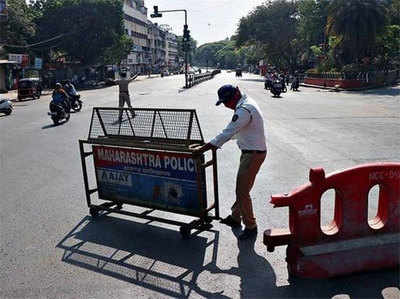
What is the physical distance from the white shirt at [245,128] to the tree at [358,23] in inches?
1314

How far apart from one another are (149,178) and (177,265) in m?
1.34

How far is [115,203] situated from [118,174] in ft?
1.66

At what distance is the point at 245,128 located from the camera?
4594 mm

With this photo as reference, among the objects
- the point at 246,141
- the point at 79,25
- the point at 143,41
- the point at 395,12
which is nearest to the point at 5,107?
the point at 246,141

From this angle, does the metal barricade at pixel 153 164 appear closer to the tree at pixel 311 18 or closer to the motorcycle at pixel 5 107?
the motorcycle at pixel 5 107

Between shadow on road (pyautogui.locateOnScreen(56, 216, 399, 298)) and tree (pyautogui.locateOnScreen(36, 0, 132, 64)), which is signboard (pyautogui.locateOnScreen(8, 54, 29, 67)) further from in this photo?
shadow on road (pyautogui.locateOnScreen(56, 216, 399, 298))

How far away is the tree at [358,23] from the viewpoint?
34062mm

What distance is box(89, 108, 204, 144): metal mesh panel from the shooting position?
5227mm

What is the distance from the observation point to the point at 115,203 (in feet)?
19.0

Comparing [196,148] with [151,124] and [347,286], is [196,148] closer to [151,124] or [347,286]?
[151,124]

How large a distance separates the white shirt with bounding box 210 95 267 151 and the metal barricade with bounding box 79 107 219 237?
36cm

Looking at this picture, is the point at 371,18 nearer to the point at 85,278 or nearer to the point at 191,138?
the point at 191,138

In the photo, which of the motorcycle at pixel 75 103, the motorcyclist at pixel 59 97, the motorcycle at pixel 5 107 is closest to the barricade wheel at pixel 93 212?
the motorcyclist at pixel 59 97

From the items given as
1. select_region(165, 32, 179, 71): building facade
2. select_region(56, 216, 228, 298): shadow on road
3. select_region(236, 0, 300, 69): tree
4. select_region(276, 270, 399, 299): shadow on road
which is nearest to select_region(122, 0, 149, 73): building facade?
select_region(165, 32, 179, 71): building facade
